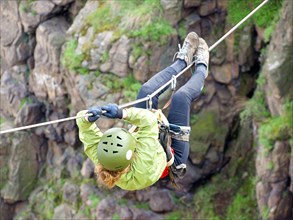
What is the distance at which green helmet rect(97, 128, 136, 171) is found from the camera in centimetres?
494

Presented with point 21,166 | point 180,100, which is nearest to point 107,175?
point 180,100

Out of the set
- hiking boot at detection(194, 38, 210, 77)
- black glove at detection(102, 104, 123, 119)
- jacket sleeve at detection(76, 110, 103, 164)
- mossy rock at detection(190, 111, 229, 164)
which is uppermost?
hiking boot at detection(194, 38, 210, 77)

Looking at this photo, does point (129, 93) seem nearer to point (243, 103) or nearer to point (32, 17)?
point (243, 103)

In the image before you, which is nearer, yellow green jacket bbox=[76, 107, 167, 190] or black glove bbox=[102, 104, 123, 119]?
black glove bbox=[102, 104, 123, 119]

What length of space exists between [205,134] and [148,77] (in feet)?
6.02

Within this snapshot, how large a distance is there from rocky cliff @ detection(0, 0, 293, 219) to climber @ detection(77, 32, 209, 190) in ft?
13.6

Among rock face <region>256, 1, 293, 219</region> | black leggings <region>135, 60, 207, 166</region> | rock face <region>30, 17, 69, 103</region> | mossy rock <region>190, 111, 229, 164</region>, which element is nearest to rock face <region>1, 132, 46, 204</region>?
rock face <region>30, 17, 69, 103</region>

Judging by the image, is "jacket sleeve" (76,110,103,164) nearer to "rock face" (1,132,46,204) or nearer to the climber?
the climber

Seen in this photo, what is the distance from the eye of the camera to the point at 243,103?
37.4 ft

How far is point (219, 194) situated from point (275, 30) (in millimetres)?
3847

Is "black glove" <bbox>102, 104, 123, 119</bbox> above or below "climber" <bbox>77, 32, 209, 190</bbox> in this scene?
above

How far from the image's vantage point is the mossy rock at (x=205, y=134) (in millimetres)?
11711

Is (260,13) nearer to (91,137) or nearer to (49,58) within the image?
(49,58)

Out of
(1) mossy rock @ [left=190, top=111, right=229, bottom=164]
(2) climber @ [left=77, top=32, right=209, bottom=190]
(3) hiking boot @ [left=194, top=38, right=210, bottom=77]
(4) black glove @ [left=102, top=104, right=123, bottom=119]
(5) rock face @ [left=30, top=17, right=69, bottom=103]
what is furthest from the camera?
(5) rock face @ [left=30, top=17, right=69, bottom=103]
